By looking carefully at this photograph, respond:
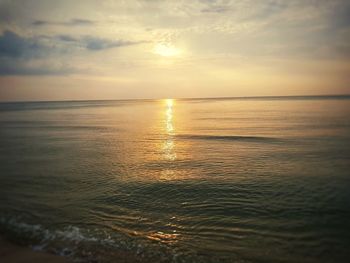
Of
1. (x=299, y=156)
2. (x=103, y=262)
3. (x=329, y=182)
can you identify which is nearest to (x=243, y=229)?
(x=103, y=262)

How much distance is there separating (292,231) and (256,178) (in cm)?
746

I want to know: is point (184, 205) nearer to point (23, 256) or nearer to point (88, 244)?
point (88, 244)

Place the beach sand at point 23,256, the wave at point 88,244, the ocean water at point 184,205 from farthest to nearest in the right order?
the ocean water at point 184,205 < the wave at point 88,244 < the beach sand at point 23,256

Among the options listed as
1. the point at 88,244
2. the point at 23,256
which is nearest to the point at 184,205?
the point at 88,244

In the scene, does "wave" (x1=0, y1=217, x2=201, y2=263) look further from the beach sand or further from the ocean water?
the beach sand

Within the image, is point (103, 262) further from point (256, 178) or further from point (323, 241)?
point (256, 178)

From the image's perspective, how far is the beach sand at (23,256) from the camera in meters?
9.46

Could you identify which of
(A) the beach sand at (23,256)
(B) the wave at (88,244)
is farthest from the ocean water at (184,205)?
(A) the beach sand at (23,256)

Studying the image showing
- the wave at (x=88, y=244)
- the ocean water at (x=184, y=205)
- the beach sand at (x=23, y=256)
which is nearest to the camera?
the beach sand at (x=23, y=256)

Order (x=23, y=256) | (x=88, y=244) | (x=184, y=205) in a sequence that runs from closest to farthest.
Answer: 1. (x=23, y=256)
2. (x=88, y=244)
3. (x=184, y=205)

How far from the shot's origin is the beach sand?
9461 millimetres

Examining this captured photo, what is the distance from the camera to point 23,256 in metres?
9.79

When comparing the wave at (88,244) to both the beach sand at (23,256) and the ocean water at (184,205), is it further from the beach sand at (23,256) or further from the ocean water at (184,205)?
the beach sand at (23,256)

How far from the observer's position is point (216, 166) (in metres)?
22.8
